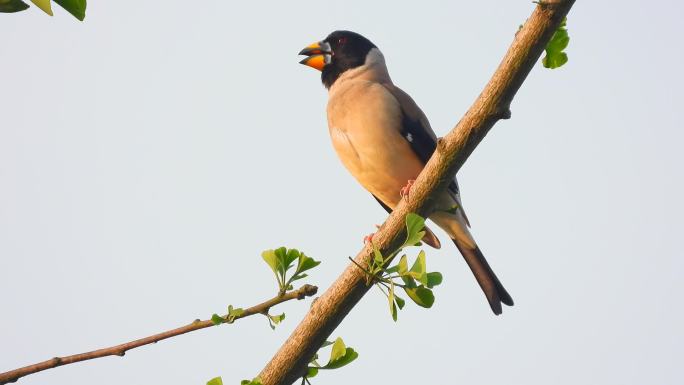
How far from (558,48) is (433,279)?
0.84 m

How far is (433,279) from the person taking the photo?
2.64 meters

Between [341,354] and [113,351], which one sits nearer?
[113,351]

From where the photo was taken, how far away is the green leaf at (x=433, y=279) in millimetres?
2627

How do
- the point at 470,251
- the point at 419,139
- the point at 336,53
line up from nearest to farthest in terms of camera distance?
the point at 419,139 < the point at 470,251 < the point at 336,53

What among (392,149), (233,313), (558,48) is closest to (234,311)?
(233,313)

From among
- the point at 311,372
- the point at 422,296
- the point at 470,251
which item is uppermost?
the point at 470,251

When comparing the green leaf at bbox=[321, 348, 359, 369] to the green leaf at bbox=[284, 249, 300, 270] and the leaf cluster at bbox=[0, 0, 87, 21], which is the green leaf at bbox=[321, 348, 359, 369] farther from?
the leaf cluster at bbox=[0, 0, 87, 21]

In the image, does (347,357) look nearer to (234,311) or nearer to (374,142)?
(234,311)

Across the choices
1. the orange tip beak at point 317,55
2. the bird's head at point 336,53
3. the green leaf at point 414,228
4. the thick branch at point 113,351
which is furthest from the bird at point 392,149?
the thick branch at point 113,351

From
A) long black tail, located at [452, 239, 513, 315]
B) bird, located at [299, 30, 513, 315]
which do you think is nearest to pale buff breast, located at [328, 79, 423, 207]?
bird, located at [299, 30, 513, 315]

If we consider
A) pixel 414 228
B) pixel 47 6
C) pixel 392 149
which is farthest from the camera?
pixel 392 149

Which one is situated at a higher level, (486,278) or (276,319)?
(486,278)

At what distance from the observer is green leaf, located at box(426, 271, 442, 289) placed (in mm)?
2627

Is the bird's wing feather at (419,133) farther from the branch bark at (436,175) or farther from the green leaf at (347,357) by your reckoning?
the green leaf at (347,357)
